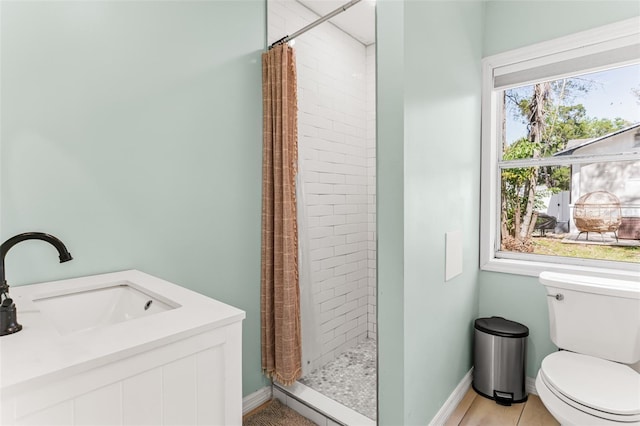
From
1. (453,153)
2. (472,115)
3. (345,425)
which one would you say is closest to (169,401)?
(345,425)

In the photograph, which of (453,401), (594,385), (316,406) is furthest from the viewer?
(453,401)

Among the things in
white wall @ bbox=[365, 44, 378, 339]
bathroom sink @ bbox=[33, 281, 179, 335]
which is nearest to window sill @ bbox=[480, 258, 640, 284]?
white wall @ bbox=[365, 44, 378, 339]

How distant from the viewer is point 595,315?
170 cm

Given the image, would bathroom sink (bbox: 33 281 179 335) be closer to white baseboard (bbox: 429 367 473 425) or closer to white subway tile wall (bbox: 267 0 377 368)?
white subway tile wall (bbox: 267 0 377 368)

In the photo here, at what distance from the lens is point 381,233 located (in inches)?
60.2

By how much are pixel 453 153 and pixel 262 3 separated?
140 centimetres

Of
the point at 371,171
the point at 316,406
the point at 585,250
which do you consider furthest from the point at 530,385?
the point at 371,171

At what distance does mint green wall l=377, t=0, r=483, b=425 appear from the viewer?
144 centimetres

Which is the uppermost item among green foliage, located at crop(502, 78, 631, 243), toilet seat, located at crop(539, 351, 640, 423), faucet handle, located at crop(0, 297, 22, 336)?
green foliage, located at crop(502, 78, 631, 243)

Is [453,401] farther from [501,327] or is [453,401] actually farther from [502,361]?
[501,327]

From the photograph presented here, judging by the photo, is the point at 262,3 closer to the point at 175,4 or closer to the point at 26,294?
the point at 175,4

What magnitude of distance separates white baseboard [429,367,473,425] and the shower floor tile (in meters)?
0.34

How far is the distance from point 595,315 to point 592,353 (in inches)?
8.0

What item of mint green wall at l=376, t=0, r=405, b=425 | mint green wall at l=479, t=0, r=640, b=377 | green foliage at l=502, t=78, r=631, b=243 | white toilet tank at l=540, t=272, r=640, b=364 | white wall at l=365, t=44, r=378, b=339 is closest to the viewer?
mint green wall at l=376, t=0, r=405, b=425
